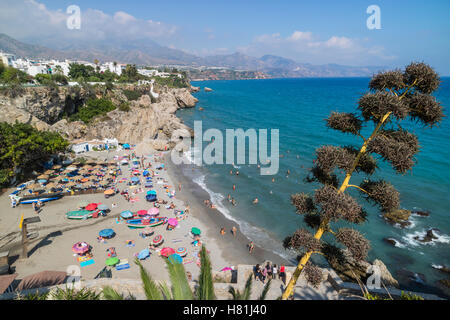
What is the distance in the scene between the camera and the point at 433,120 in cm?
649

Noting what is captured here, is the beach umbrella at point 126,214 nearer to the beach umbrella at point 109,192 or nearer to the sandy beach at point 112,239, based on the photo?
the sandy beach at point 112,239

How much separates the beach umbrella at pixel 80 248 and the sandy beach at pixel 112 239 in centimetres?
42

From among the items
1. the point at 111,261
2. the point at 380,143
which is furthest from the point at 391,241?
the point at 111,261

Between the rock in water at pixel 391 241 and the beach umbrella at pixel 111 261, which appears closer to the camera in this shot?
the beach umbrella at pixel 111 261

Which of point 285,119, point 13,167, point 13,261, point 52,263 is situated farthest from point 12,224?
point 285,119

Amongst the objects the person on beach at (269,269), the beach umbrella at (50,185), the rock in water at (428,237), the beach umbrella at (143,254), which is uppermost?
the beach umbrella at (50,185)

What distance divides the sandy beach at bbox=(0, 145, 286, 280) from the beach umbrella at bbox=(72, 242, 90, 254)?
42cm

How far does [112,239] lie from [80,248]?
2370 mm

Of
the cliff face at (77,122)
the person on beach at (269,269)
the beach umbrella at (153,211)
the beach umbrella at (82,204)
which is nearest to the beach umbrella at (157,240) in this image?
the beach umbrella at (153,211)

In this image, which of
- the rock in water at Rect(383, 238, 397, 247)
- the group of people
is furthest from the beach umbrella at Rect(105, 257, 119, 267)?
the rock in water at Rect(383, 238, 397, 247)

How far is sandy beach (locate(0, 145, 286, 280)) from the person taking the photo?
15289mm

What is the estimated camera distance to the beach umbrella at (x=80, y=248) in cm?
1605
